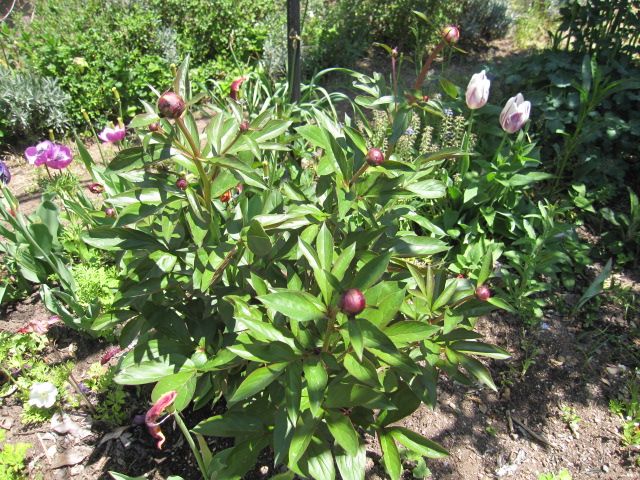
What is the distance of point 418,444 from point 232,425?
2.03ft

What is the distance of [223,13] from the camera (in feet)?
16.0

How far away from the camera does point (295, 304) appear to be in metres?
1.22

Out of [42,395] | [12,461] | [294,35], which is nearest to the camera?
[12,461]

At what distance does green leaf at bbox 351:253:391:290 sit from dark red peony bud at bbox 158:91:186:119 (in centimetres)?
59

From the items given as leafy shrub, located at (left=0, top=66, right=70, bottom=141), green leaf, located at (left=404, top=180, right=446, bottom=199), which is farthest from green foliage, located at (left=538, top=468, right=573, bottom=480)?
leafy shrub, located at (left=0, top=66, right=70, bottom=141)

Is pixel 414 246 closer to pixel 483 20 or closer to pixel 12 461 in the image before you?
pixel 12 461

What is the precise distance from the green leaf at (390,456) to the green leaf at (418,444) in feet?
0.09

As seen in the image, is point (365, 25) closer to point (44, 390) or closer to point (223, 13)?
point (223, 13)

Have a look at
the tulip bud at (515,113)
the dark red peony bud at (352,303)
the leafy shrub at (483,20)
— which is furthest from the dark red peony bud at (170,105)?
the leafy shrub at (483,20)

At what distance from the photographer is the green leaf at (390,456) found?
5.05ft

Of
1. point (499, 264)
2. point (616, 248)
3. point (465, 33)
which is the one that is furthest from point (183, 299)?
point (465, 33)

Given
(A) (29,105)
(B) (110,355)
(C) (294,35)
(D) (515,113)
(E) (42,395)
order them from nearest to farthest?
(E) (42,395)
(B) (110,355)
(D) (515,113)
(C) (294,35)
(A) (29,105)

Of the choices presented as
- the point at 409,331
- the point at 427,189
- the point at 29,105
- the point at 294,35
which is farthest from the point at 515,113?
the point at 29,105

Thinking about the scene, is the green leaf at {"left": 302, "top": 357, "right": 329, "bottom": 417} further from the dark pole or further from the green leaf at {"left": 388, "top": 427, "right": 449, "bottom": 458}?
the dark pole
